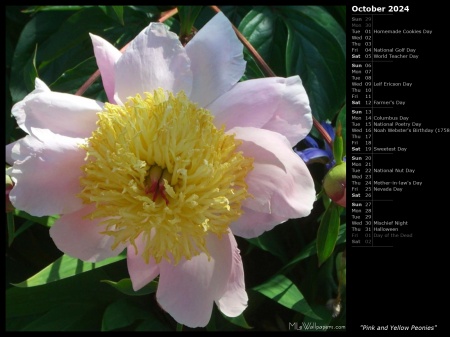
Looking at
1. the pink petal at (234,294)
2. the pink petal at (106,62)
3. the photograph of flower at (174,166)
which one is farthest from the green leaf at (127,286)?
the pink petal at (106,62)

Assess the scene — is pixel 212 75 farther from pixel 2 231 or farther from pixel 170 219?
pixel 2 231

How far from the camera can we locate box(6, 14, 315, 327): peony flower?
673mm

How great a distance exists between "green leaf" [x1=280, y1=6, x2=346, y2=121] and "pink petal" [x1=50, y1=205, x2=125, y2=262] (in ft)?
1.33

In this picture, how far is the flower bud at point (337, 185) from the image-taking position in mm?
761

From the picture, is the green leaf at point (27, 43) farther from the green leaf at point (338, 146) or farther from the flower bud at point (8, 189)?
the green leaf at point (338, 146)

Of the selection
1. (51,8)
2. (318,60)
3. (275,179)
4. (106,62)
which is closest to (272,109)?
(275,179)

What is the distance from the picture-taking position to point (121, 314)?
3.31 ft

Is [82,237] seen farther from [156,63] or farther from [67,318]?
[67,318]

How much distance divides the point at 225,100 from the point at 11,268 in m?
0.61

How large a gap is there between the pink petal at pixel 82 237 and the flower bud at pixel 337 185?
26 centimetres

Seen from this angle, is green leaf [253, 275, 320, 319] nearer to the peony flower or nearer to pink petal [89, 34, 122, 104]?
the peony flower

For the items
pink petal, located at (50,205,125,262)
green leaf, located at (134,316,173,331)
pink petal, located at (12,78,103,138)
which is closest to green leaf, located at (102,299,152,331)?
green leaf, located at (134,316,173,331)
